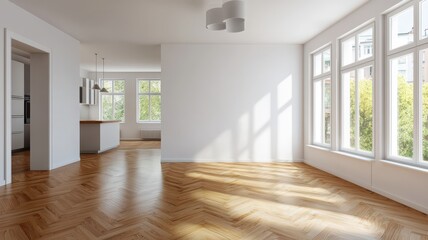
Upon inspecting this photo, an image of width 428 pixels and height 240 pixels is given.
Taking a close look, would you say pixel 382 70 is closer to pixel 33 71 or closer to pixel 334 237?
pixel 334 237

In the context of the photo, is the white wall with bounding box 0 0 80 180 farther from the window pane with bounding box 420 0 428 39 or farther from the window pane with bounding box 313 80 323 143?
the window pane with bounding box 420 0 428 39

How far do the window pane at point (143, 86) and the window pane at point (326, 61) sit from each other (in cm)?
851

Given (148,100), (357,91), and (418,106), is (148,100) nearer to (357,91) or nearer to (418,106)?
(357,91)

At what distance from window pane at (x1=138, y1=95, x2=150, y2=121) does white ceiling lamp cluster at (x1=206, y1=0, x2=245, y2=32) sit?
28.6 ft

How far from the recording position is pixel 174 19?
5188mm

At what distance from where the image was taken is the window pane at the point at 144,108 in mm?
12602

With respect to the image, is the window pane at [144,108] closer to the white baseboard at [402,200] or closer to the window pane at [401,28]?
the white baseboard at [402,200]

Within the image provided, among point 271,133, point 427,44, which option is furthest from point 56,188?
point 427,44

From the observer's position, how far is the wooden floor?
99.4 inches

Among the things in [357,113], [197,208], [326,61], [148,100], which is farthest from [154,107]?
[197,208]

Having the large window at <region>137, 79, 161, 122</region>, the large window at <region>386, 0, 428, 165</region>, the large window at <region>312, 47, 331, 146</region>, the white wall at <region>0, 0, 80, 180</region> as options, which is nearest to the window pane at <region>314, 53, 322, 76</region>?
the large window at <region>312, 47, 331, 146</region>

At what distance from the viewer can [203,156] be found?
22.1 feet

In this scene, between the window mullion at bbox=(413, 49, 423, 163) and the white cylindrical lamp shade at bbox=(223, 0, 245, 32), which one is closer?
the window mullion at bbox=(413, 49, 423, 163)

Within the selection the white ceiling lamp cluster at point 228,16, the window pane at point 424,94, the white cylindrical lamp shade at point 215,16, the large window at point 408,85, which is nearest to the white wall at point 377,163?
the large window at point 408,85
